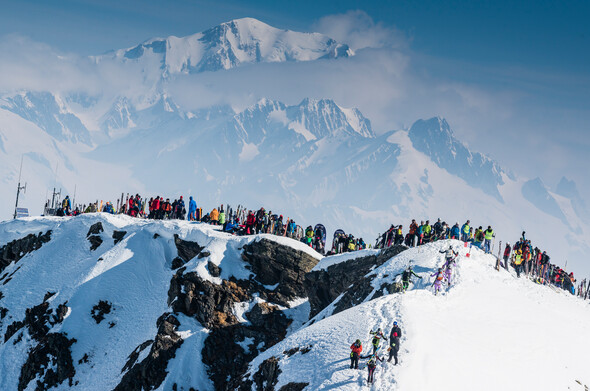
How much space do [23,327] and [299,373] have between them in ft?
103

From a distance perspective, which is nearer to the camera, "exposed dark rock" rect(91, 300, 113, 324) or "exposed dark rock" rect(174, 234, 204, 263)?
"exposed dark rock" rect(91, 300, 113, 324)

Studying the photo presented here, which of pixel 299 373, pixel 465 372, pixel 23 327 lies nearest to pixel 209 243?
pixel 23 327

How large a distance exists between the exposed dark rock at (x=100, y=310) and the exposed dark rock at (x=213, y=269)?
10.6 meters

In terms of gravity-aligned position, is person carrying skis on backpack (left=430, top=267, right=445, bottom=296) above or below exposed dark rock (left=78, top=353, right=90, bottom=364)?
above

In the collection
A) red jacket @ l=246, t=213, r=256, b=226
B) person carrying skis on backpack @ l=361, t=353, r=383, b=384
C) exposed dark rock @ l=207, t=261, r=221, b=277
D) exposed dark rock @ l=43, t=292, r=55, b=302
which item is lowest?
person carrying skis on backpack @ l=361, t=353, r=383, b=384

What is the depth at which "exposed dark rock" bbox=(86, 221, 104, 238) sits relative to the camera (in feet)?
207

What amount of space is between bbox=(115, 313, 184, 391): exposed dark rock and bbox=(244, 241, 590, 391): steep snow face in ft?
28.4

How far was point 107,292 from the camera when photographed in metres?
53.9

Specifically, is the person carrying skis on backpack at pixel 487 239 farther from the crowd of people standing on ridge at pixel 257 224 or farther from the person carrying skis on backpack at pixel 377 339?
the person carrying skis on backpack at pixel 377 339

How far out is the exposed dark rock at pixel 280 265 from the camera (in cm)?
5103

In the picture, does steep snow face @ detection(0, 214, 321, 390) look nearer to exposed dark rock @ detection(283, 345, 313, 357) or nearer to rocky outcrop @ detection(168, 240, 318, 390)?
rocky outcrop @ detection(168, 240, 318, 390)

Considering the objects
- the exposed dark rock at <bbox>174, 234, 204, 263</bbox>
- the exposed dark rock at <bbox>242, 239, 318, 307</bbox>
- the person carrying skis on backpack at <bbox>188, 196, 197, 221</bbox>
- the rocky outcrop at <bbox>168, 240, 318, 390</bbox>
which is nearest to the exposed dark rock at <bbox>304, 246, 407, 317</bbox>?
the exposed dark rock at <bbox>242, 239, 318, 307</bbox>

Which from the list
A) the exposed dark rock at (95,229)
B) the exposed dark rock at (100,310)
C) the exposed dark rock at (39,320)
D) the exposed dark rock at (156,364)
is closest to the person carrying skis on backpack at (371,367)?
the exposed dark rock at (156,364)

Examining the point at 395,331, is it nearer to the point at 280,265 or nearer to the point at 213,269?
the point at 280,265
